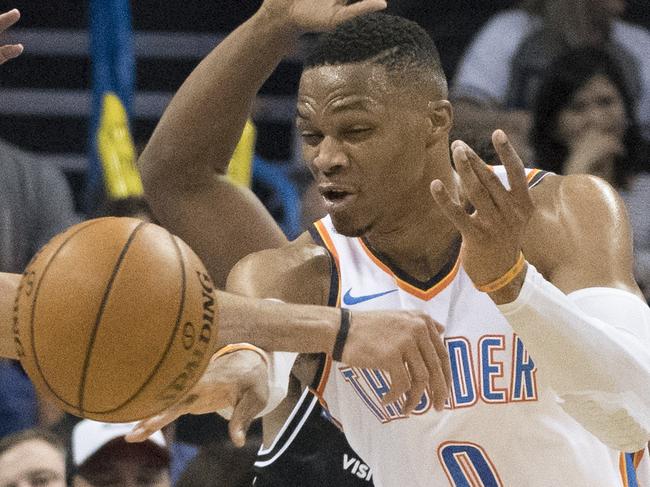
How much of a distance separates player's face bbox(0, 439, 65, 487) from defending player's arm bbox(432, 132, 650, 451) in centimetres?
211

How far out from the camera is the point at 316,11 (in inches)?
152

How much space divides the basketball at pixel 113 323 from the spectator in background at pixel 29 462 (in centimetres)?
180

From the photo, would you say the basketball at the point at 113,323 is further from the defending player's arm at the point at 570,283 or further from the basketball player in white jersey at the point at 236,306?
the defending player's arm at the point at 570,283

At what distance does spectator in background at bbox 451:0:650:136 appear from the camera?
653cm

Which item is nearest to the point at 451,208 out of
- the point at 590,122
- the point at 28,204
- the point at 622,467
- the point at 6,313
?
the point at 622,467

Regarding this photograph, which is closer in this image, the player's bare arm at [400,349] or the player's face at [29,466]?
the player's bare arm at [400,349]

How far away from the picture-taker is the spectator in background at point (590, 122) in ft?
19.9

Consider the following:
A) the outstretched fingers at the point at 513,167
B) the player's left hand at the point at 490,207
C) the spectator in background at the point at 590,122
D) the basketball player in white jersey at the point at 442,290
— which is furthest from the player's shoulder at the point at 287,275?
the spectator in background at the point at 590,122

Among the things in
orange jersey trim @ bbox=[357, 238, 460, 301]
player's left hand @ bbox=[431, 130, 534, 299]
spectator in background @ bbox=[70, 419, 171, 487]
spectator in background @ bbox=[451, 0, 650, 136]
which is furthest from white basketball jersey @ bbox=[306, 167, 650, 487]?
spectator in background @ bbox=[451, 0, 650, 136]

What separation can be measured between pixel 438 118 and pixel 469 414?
781 mm

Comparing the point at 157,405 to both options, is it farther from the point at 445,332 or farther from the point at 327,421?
the point at 327,421

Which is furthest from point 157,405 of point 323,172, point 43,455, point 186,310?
point 43,455

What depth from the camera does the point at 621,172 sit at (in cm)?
609

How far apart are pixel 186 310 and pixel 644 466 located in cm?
143
